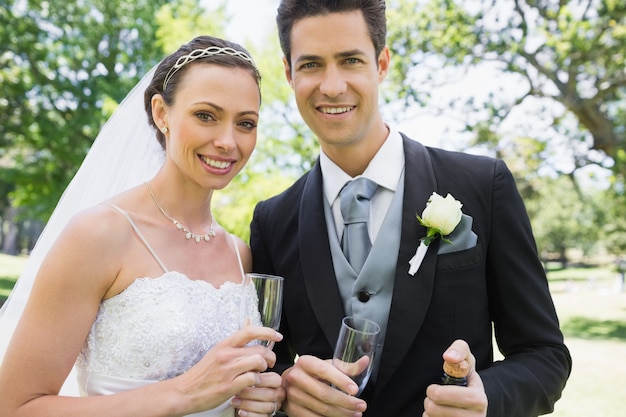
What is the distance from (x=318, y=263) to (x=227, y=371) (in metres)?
0.76

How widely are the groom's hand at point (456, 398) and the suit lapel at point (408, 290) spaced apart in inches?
17.4

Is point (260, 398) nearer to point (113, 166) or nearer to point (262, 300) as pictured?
point (262, 300)

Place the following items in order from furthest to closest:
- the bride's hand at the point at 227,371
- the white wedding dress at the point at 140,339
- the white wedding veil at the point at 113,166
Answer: the white wedding veil at the point at 113,166 < the white wedding dress at the point at 140,339 < the bride's hand at the point at 227,371

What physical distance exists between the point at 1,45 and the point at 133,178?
19.2 meters

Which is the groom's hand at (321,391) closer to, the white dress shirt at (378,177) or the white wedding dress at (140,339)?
the white wedding dress at (140,339)

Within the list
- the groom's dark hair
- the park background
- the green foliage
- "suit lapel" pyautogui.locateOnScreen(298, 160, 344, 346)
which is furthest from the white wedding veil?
the green foliage

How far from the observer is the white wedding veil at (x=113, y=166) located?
3584mm

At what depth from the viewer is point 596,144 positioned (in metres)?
16.5

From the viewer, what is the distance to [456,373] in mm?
2113

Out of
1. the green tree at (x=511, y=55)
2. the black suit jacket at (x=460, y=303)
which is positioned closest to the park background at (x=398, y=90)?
the green tree at (x=511, y=55)

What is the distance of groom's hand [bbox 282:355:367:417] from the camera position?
7.21ft

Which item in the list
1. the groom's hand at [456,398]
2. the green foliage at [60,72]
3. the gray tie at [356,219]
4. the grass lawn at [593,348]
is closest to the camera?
the groom's hand at [456,398]

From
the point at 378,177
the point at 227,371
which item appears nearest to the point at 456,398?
the point at 227,371

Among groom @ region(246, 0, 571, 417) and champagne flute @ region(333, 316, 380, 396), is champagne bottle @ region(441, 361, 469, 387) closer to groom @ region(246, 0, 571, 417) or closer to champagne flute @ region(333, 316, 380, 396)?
groom @ region(246, 0, 571, 417)
